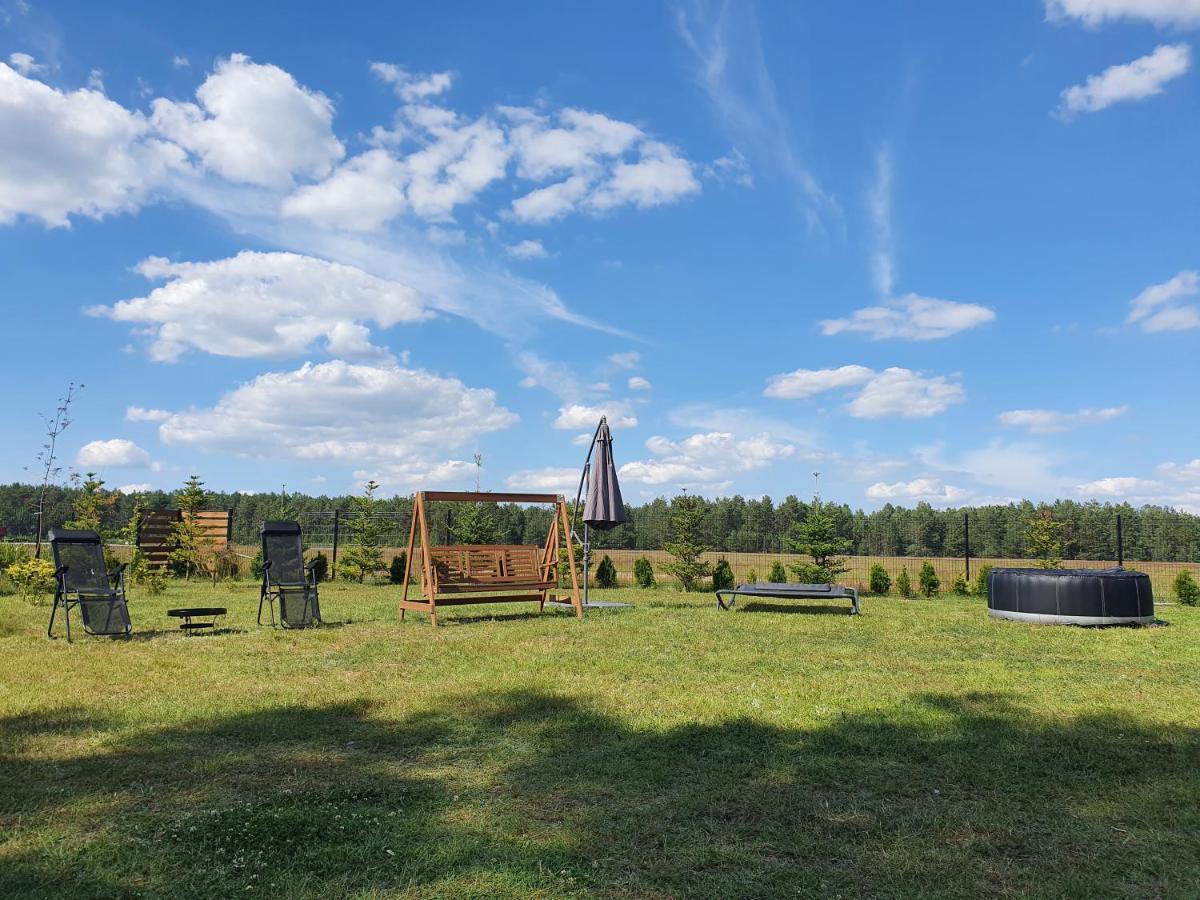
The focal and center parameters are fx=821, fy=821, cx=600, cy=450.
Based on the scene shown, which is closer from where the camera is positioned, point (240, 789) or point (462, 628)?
point (240, 789)

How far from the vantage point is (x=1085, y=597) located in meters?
10.7

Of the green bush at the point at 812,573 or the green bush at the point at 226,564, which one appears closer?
the green bush at the point at 812,573

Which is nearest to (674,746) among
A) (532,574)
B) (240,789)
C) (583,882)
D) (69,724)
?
(583,882)

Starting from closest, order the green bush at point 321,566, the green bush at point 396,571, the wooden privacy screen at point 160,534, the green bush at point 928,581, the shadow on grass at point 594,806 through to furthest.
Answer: the shadow on grass at point 594,806
the green bush at point 928,581
the wooden privacy screen at point 160,534
the green bush at point 396,571
the green bush at point 321,566

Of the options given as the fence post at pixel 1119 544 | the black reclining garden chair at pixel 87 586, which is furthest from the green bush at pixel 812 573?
the black reclining garden chair at pixel 87 586

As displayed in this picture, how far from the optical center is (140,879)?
296 cm

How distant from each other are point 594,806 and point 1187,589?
16.4 metres

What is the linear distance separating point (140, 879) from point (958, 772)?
3.78m

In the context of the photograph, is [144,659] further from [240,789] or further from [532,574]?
[532,574]

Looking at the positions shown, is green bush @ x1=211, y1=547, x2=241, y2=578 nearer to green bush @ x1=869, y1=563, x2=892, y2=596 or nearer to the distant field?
the distant field

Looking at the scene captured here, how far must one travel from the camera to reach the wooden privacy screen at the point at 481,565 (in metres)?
10.8

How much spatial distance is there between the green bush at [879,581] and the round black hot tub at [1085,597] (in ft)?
20.3

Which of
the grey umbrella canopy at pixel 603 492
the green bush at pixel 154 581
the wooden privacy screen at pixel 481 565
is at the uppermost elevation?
the grey umbrella canopy at pixel 603 492

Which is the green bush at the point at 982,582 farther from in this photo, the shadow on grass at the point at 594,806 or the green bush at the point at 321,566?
the green bush at the point at 321,566
